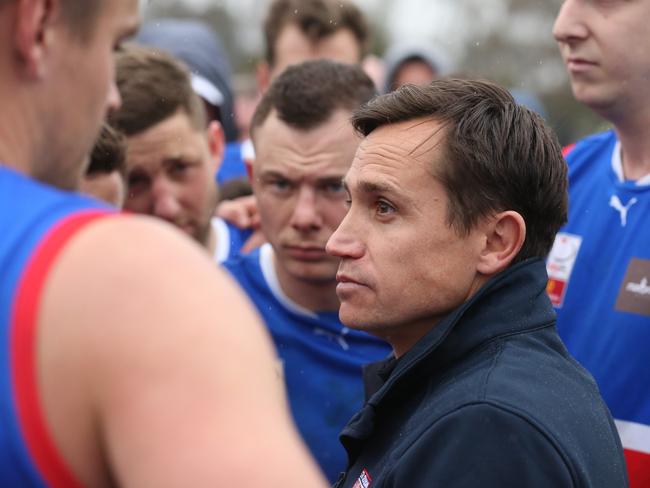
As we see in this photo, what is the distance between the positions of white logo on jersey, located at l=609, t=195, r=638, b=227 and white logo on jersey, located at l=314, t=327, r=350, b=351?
1.11m

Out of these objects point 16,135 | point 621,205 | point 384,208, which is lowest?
point 621,205

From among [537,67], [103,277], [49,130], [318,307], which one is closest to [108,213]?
[103,277]

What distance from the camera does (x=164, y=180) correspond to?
14.1ft

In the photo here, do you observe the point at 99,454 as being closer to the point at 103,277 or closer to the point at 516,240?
the point at 103,277

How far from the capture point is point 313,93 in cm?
394

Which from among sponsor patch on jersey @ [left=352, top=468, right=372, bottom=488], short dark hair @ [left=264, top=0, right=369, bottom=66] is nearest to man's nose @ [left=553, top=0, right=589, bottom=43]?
sponsor patch on jersey @ [left=352, top=468, right=372, bottom=488]

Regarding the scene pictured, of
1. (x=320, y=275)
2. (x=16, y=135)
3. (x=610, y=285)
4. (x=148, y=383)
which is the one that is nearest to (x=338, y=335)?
(x=320, y=275)

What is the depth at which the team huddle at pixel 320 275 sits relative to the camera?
1243 millimetres

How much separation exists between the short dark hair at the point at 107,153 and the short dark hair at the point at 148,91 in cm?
45

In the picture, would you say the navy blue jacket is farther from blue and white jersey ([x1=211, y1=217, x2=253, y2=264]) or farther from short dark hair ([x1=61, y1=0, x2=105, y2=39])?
blue and white jersey ([x1=211, y1=217, x2=253, y2=264])

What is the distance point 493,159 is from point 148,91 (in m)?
2.24

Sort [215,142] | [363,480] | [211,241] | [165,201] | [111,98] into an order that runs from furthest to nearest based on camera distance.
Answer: [215,142]
[211,241]
[165,201]
[363,480]
[111,98]

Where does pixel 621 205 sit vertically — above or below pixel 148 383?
below

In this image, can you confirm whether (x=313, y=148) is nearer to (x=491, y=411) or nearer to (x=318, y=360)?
(x=318, y=360)
